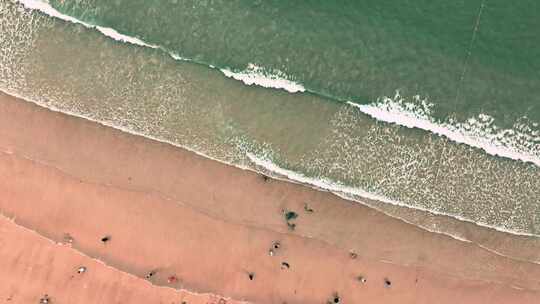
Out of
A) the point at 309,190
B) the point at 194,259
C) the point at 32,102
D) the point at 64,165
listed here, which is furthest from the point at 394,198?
the point at 32,102

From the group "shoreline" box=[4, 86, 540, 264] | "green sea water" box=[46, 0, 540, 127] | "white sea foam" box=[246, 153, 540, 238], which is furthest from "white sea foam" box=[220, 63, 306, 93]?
"shoreline" box=[4, 86, 540, 264]

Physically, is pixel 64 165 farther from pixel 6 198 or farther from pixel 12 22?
pixel 12 22

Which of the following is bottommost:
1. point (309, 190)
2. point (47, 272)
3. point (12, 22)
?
point (47, 272)

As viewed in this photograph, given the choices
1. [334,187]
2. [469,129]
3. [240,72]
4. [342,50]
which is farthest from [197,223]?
[469,129]

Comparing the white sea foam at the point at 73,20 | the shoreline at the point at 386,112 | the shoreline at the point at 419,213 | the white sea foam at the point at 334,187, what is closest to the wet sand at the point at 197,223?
the shoreline at the point at 419,213

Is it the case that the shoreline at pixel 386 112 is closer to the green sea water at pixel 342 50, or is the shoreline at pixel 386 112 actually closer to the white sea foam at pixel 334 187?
the green sea water at pixel 342 50

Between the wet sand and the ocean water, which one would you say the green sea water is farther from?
the wet sand
